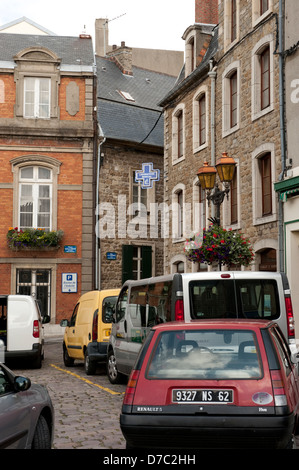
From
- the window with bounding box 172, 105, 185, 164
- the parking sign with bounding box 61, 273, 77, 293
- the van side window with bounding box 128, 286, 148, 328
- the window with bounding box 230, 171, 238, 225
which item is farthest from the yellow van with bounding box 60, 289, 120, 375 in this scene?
the parking sign with bounding box 61, 273, 77, 293

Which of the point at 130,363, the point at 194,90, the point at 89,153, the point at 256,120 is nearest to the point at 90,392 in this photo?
the point at 130,363

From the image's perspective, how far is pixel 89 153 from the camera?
28547mm

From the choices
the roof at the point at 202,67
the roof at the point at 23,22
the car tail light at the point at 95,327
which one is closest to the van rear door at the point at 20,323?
the car tail light at the point at 95,327

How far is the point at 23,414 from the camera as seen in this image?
17.6 ft

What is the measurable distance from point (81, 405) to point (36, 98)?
20166mm

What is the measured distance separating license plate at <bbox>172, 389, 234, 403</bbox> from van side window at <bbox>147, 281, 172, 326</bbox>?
4441mm

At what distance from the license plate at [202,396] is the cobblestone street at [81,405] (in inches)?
61.8

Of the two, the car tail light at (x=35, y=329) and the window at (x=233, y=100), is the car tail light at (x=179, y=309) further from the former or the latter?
the window at (x=233, y=100)

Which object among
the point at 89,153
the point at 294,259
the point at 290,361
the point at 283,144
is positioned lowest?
the point at 290,361

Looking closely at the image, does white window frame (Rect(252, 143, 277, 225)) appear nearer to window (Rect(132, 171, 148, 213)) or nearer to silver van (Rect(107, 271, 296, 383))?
silver van (Rect(107, 271, 296, 383))

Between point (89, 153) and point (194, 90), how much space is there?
5930 mm
